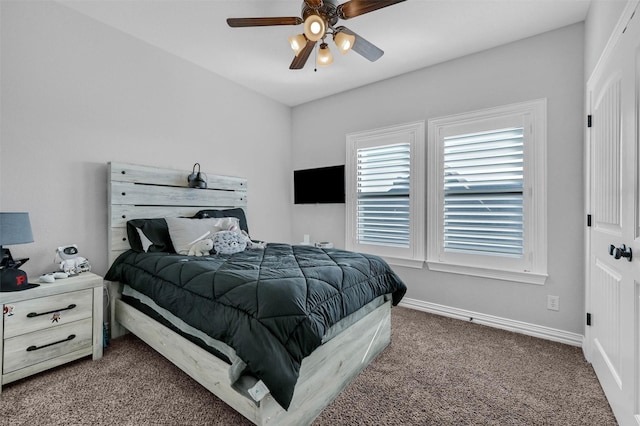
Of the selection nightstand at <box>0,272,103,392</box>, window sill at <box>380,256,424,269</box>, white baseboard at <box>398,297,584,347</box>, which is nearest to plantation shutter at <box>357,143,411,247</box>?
window sill at <box>380,256,424,269</box>

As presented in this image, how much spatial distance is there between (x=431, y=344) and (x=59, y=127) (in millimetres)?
3514

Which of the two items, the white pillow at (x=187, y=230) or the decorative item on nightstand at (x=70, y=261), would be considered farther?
the white pillow at (x=187, y=230)

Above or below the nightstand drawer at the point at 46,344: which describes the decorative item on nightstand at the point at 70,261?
above

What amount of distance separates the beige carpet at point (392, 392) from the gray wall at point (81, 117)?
943 millimetres

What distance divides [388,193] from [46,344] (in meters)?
3.27

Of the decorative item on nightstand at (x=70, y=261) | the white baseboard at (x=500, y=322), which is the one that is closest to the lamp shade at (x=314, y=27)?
the decorative item on nightstand at (x=70, y=261)

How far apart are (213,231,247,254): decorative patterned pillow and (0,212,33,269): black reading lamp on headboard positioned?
3.86 ft

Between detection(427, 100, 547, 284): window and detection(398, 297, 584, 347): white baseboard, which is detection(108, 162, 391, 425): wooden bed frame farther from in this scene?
detection(427, 100, 547, 284): window

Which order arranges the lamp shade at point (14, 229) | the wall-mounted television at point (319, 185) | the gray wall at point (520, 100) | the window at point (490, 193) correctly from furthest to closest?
the wall-mounted television at point (319, 185)
the window at point (490, 193)
the gray wall at point (520, 100)
the lamp shade at point (14, 229)

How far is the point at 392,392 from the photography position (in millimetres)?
1774

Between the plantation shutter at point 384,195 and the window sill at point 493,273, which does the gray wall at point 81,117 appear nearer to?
the plantation shutter at point 384,195

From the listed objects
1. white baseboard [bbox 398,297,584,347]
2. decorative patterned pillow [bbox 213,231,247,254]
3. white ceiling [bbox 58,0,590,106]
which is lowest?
white baseboard [bbox 398,297,584,347]

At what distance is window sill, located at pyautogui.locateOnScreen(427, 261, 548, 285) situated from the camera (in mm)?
2593

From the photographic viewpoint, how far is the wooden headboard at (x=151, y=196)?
99.7 inches
